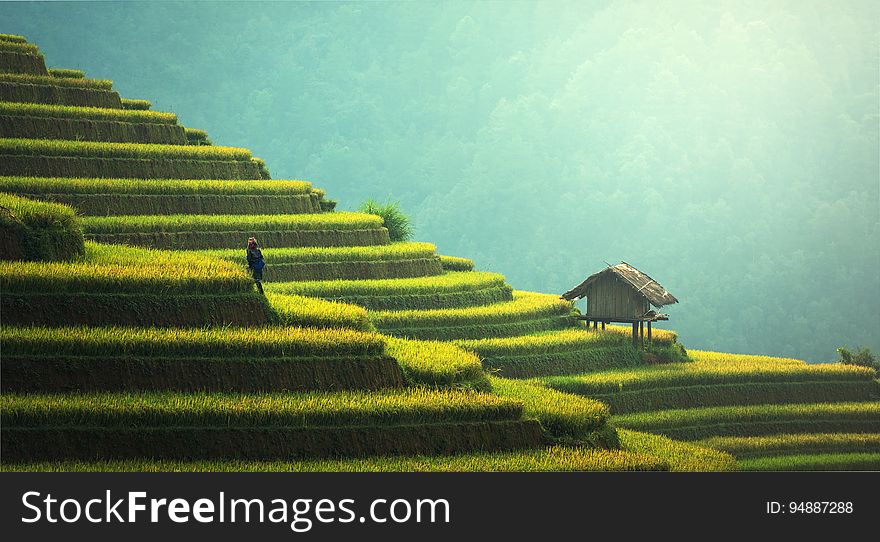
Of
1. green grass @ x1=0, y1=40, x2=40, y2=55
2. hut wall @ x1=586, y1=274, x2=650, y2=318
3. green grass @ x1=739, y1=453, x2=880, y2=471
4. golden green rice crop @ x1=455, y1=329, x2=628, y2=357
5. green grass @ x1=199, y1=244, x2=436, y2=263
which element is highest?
green grass @ x1=0, y1=40, x2=40, y2=55

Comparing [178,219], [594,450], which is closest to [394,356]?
[594,450]

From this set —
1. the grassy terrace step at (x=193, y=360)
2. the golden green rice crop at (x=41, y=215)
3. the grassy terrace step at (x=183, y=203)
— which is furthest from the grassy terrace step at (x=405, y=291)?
the grassy terrace step at (x=193, y=360)

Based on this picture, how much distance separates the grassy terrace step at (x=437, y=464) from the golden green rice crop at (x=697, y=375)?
10.7 metres

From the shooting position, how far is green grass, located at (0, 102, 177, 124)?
34.3 meters

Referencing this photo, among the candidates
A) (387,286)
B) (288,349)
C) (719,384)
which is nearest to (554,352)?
(387,286)

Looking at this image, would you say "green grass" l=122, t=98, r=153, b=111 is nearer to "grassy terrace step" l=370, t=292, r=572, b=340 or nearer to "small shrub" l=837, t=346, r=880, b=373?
"grassy terrace step" l=370, t=292, r=572, b=340

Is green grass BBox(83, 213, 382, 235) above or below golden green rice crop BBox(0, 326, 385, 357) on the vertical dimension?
above

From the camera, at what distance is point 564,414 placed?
22781 millimetres

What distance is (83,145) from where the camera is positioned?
33719mm

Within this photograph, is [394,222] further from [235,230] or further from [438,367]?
[438,367]

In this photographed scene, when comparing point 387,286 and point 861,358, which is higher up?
point 387,286

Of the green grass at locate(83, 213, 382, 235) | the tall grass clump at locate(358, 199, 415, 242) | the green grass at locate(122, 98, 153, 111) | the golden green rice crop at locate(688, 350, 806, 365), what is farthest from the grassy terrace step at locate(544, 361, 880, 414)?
the green grass at locate(122, 98, 153, 111)

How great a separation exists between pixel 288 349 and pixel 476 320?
1332 centimetres

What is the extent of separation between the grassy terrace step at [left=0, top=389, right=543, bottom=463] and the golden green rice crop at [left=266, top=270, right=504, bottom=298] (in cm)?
1079
